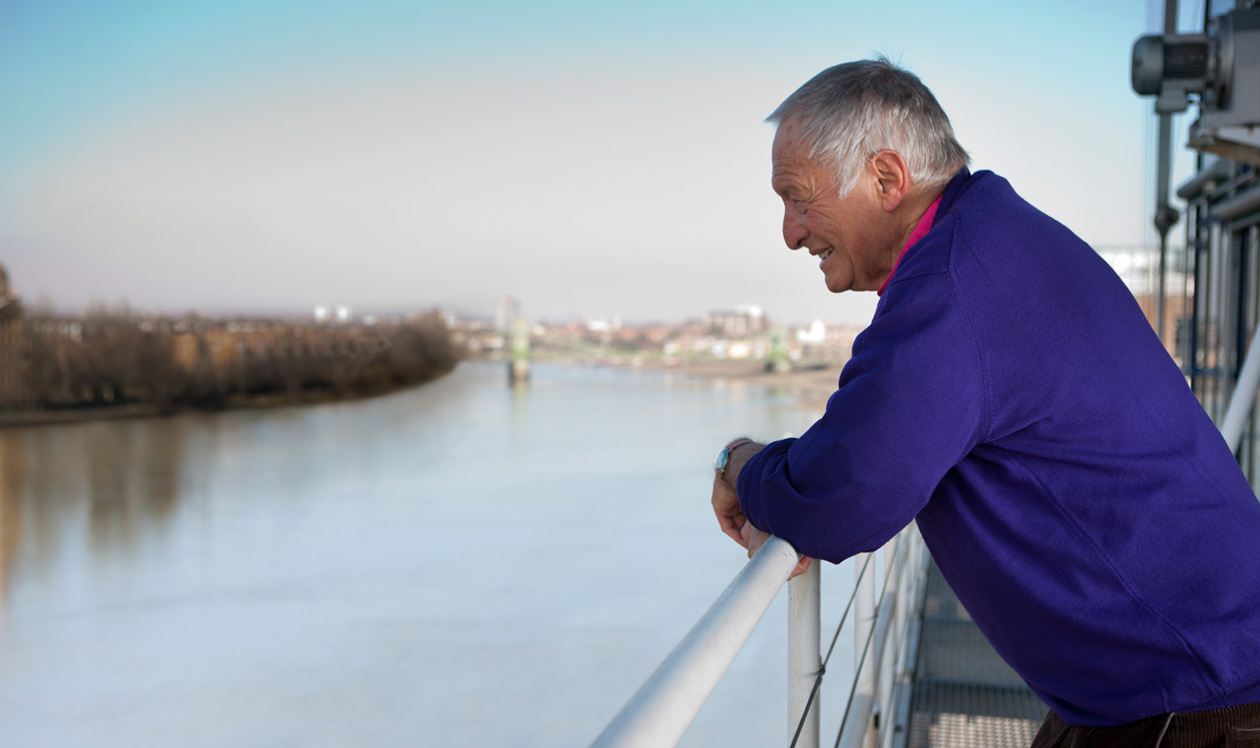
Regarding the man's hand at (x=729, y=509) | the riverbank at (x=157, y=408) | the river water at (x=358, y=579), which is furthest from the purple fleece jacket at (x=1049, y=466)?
the riverbank at (x=157, y=408)

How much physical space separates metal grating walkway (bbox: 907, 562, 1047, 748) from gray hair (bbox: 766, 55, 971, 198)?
0.96 metres

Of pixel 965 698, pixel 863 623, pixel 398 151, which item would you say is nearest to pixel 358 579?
pixel 965 698

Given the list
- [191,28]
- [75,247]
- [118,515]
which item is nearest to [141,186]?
[75,247]

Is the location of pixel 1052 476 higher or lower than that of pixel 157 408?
higher

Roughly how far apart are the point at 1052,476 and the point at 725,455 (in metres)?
0.20

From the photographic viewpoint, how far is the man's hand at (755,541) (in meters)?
0.44

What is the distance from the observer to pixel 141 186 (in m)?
26.9

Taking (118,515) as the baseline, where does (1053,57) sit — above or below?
above

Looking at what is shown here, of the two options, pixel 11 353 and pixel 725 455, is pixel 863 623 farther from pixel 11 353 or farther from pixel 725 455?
pixel 11 353

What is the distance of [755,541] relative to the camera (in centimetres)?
48

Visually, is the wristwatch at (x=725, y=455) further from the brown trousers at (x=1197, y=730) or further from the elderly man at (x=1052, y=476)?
the brown trousers at (x=1197, y=730)

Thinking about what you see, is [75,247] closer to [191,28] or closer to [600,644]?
[191,28]

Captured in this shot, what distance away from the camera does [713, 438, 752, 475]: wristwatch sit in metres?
0.53

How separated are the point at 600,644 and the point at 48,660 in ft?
26.1
